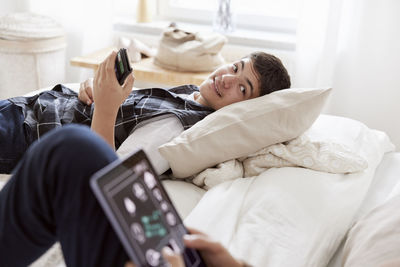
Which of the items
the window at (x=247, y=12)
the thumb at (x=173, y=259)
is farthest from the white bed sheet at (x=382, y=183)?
the window at (x=247, y=12)

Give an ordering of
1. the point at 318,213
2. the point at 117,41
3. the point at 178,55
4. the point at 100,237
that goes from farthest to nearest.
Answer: the point at 117,41 → the point at 178,55 → the point at 318,213 → the point at 100,237

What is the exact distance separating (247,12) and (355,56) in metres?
0.71

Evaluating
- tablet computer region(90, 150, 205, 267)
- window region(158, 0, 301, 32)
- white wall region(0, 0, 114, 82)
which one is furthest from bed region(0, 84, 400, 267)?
white wall region(0, 0, 114, 82)

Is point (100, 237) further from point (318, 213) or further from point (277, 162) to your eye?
point (277, 162)

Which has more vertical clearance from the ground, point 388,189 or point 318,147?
point 318,147

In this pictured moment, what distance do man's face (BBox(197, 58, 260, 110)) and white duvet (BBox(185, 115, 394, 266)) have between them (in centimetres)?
29

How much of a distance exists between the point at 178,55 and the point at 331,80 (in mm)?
760

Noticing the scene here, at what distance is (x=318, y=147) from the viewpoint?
140cm

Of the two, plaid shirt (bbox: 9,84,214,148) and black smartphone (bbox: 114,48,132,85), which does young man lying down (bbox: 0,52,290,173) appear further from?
black smartphone (bbox: 114,48,132,85)

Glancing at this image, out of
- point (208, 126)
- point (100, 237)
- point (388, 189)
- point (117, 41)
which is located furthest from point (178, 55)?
point (100, 237)

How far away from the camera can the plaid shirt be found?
4.81ft

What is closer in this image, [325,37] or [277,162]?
[277,162]

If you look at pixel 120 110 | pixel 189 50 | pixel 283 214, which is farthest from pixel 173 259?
pixel 189 50

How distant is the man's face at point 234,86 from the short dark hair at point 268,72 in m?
0.01
